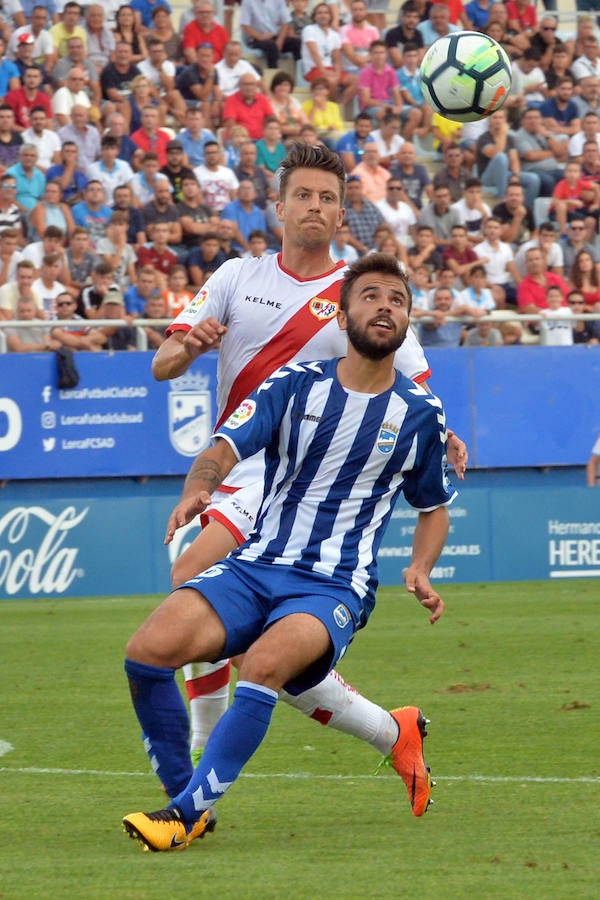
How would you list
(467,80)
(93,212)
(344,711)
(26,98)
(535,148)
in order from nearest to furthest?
(344,711), (467,80), (93,212), (26,98), (535,148)

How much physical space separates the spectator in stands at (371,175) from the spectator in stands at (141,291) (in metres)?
3.37

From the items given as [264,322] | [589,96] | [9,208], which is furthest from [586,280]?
[264,322]

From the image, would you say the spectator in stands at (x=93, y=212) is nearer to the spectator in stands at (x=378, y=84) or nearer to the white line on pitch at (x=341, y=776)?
the spectator in stands at (x=378, y=84)

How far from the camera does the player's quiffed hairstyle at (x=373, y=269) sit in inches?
216

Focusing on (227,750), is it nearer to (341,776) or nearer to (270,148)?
(341,776)

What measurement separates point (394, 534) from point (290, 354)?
9341mm

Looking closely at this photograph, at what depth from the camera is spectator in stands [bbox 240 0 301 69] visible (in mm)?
19764

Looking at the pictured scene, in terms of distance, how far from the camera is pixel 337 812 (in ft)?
19.4

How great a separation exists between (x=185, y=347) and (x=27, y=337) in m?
9.10

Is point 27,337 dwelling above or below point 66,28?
below

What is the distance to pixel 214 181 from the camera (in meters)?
17.2

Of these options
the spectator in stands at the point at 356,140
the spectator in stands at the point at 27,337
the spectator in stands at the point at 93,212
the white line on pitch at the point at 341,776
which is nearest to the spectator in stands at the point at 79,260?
the spectator in stands at the point at 93,212

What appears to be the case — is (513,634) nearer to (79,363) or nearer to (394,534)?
(394,534)

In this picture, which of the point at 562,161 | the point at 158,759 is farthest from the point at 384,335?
the point at 562,161
